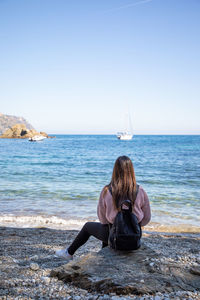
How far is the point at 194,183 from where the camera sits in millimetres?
13812

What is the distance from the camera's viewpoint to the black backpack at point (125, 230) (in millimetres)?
3138

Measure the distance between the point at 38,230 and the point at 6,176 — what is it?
9.99 metres

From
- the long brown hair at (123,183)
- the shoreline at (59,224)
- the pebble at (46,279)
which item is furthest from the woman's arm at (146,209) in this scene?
the shoreline at (59,224)

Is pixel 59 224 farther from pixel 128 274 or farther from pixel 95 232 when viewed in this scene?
pixel 128 274

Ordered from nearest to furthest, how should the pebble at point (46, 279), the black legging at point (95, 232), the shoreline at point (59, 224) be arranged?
the pebble at point (46, 279), the black legging at point (95, 232), the shoreline at point (59, 224)

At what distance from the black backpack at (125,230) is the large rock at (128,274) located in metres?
0.16

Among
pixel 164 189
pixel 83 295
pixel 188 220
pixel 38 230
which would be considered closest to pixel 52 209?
pixel 38 230

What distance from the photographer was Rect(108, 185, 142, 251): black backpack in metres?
3.14

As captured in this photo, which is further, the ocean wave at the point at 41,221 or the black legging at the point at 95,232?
the ocean wave at the point at 41,221

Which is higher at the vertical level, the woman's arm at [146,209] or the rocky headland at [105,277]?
the woman's arm at [146,209]

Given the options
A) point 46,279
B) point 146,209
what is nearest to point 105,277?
point 46,279

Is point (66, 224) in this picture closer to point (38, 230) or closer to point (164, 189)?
point (38, 230)

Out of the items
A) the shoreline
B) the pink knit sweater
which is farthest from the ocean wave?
the pink knit sweater

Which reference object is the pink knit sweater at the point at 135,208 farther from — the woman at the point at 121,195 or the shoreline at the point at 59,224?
the shoreline at the point at 59,224
